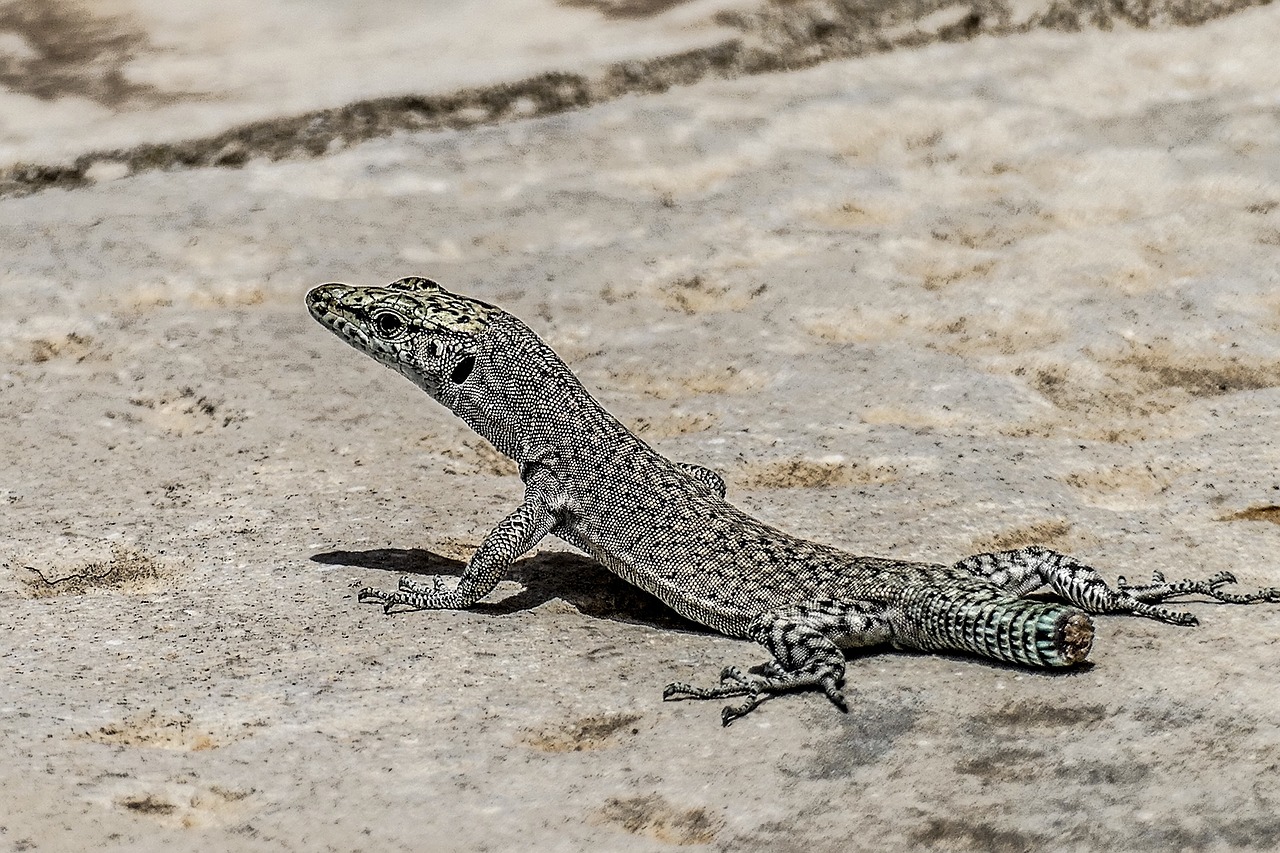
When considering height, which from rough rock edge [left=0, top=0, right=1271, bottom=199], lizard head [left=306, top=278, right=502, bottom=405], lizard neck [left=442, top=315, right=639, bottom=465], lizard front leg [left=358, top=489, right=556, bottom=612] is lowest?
lizard front leg [left=358, top=489, right=556, bottom=612]

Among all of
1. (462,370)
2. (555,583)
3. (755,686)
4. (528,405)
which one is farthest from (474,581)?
(755,686)

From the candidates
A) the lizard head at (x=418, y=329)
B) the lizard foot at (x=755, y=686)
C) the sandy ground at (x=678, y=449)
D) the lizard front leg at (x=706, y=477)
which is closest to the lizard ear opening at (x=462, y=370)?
the lizard head at (x=418, y=329)

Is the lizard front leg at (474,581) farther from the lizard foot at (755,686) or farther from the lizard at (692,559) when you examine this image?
the lizard foot at (755,686)

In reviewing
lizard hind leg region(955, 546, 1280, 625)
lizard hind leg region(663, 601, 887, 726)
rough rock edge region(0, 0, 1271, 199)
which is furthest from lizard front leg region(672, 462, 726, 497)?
rough rock edge region(0, 0, 1271, 199)

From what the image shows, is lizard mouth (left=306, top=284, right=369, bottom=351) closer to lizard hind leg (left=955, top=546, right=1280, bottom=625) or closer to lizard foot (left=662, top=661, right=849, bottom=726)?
lizard foot (left=662, top=661, right=849, bottom=726)

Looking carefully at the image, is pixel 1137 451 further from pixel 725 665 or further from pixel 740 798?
pixel 740 798

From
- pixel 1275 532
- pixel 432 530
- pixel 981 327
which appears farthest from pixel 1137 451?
pixel 432 530
